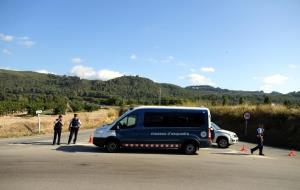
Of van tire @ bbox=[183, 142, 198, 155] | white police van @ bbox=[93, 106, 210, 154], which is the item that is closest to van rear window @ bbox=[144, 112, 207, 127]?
white police van @ bbox=[93, 106, 210, 154]

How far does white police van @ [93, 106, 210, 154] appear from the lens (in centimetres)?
2061

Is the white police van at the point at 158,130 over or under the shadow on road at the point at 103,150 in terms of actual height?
over

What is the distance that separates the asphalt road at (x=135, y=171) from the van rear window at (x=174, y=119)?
4.77 ft

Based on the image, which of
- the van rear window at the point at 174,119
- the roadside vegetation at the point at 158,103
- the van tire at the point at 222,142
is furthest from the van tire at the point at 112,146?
the roadside vegetation at the point at 158,103

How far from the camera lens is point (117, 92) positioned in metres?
178

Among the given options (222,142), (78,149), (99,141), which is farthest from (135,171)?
(222,142)

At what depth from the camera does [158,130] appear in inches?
813

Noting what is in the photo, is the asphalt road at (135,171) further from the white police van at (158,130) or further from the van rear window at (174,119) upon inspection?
the van rear window at (174,119)

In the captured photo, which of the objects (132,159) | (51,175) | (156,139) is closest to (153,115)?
(156,139)

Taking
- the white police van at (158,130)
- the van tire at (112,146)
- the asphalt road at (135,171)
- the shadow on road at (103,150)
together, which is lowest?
the asphalt road at (135,171)

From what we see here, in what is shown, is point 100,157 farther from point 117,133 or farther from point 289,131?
point 289,131

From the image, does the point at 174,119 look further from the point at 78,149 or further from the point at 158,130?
the point at 78,149

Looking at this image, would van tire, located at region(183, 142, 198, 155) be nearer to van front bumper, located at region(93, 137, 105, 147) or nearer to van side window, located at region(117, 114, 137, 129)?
van side window, located at region(117, 114, 137, 129)

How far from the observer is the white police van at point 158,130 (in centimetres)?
2061
